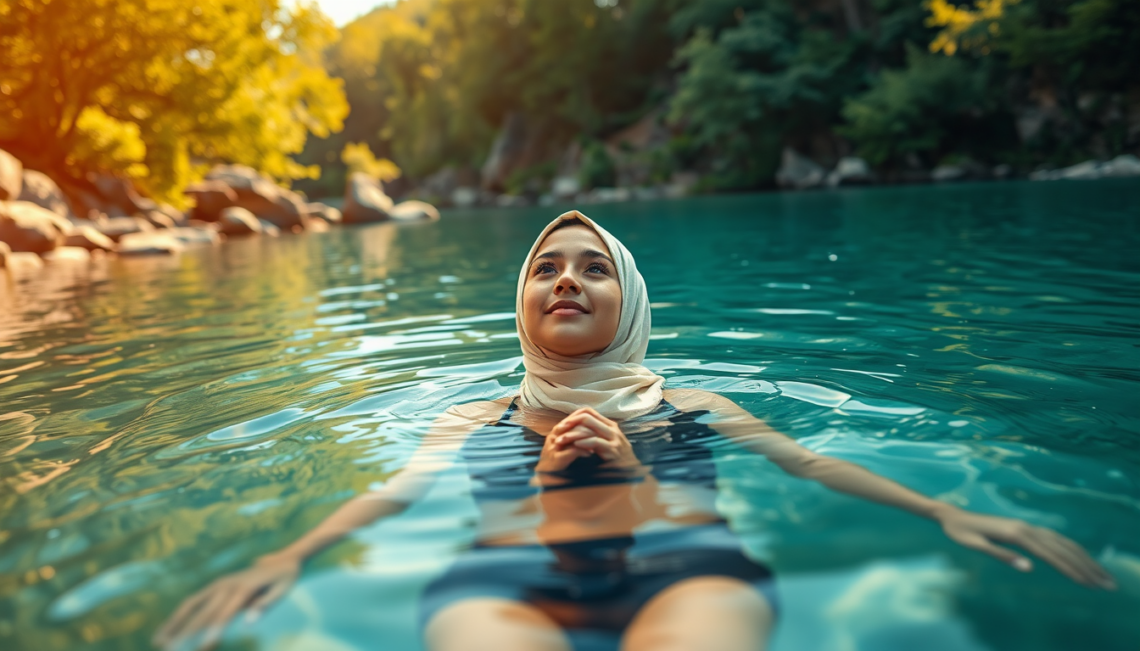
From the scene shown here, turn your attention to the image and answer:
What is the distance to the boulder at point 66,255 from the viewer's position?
16.5 metres

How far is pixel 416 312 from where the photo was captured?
7383mm

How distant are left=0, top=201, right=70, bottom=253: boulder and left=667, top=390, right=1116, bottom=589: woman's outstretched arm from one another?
1841 cm

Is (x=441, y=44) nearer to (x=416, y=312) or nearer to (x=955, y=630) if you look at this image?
(x=416, y=312)

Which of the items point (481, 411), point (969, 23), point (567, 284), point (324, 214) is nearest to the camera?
point (567, 284)

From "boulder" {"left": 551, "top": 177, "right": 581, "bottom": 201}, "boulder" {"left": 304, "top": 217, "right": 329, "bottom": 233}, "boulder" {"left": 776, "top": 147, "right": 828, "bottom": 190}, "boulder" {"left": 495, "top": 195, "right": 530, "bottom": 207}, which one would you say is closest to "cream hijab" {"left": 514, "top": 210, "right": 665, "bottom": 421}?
"boulder" {"left": 304, "top": 217, "right": 329, "bottom": 233}

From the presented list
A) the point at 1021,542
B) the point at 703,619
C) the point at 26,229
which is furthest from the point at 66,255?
the point at 1021,542

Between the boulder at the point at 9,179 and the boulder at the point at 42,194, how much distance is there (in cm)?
39

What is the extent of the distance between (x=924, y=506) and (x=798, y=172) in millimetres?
34491

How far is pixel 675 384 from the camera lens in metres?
4.07

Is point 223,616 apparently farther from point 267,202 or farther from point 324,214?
point 324,214

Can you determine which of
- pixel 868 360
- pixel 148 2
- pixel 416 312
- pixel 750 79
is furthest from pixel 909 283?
pixel 750 79

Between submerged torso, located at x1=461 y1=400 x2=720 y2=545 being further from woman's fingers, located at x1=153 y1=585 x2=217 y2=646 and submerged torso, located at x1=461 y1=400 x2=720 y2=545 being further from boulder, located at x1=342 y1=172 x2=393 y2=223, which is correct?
boulder, located at x1=342 y1=172 x2=393 y2=223

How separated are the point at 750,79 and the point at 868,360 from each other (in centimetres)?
3131

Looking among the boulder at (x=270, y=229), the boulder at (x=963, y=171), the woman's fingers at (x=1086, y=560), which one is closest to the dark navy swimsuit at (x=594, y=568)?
the woman's fingers at (x=1086, y=560)
